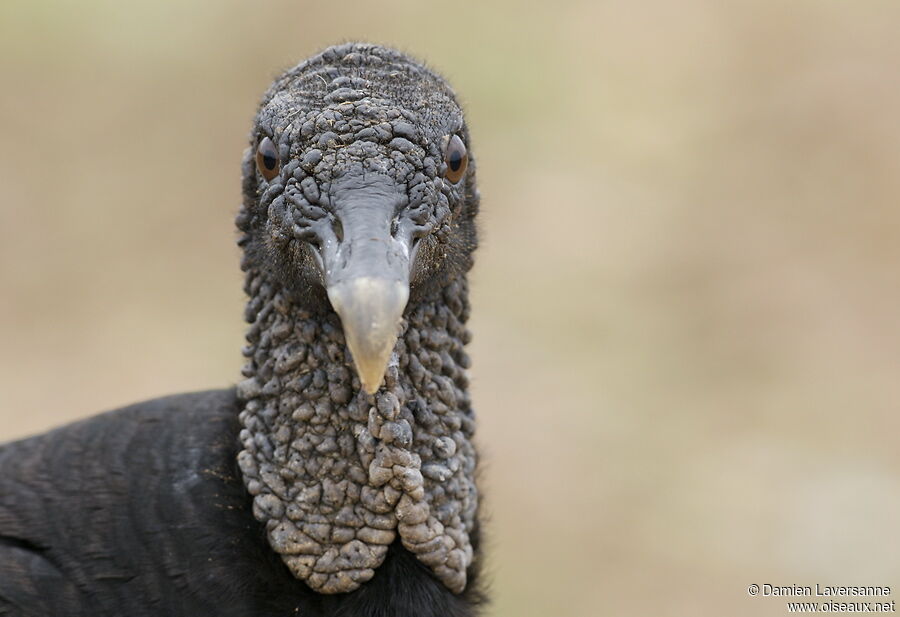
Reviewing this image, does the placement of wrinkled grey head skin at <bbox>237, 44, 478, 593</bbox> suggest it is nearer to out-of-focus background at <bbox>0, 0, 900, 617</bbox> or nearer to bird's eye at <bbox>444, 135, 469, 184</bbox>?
bird's eye at <bbox>444, 135, 469, 184</bbox>

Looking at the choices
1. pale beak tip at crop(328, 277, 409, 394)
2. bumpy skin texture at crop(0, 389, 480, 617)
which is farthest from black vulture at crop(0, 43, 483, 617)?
pale beak tip at crop(328, 277, 409, 394)

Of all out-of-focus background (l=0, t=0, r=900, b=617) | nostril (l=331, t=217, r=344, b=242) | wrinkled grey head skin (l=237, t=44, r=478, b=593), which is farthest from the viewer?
out-of-focus background (l=0, t=0, r=900, b=617)

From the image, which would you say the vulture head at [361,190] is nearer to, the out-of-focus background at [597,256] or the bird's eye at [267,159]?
the bird's eye at [267,159]

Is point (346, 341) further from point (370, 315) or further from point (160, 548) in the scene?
point (160, 548)

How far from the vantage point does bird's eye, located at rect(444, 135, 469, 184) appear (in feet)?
10.4

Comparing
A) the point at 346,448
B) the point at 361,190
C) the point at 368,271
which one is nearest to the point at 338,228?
the point at 361,190

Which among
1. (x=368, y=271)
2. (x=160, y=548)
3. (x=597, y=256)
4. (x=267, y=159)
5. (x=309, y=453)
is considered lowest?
(x=160, y=548)

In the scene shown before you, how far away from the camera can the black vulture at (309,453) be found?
3.04 m

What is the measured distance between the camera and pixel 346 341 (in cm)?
292

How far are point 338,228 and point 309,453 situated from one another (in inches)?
25.0

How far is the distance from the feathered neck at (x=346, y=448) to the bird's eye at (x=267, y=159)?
1.00 feet

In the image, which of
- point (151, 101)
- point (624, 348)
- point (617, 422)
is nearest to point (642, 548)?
point (617, 422)

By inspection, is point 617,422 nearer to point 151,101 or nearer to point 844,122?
point 844,122

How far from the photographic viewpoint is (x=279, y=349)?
324 cm
